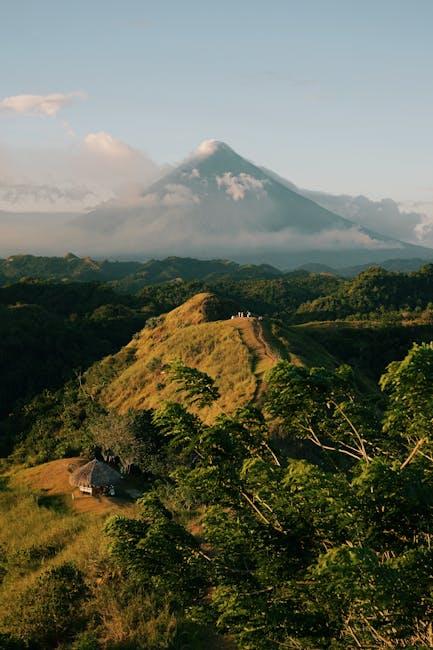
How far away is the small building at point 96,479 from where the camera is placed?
104ft

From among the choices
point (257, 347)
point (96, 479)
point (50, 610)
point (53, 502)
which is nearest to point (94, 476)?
point (96, 479)

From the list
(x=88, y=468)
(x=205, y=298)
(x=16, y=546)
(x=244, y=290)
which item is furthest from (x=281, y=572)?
(x=244, y=290)

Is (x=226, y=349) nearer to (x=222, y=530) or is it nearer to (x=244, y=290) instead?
(x=222, y=530)

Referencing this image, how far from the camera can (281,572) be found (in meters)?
10.6

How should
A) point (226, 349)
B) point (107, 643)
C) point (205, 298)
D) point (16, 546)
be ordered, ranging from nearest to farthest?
point (107, 643)
point (16, 546)
point (226, 349)
point (205, 298)

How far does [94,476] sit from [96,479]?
229 millimetres

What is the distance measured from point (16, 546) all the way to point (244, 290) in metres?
139

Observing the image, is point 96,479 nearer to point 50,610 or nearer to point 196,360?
point 50,610

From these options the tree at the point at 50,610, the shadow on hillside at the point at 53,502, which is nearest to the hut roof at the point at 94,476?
the shadow on hillside at the point at 53,502

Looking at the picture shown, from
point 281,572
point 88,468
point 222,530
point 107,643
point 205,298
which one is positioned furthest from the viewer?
point 205,298

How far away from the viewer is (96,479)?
104ft

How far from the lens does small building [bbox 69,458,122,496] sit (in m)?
31.7

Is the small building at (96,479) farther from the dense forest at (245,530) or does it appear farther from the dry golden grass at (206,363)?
the dry golden grass at (206,363)

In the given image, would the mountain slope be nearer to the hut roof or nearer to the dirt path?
the dirt path
